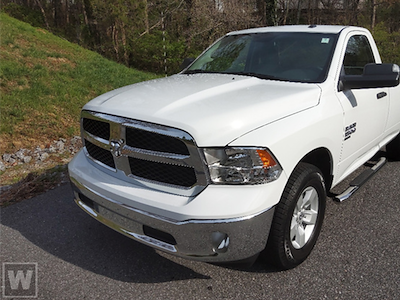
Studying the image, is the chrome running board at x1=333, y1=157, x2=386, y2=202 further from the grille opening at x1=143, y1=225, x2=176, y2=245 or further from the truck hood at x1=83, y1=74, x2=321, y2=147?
the grille opening at x1=143, y1=225, x2=176, y2=245

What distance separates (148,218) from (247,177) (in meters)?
0.68

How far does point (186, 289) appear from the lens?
258cm

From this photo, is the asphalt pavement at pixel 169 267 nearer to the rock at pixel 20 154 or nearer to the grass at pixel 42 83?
the rock at pixel 20 154

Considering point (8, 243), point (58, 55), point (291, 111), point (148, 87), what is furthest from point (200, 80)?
point (58, 55)

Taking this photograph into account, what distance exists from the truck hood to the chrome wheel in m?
0.66

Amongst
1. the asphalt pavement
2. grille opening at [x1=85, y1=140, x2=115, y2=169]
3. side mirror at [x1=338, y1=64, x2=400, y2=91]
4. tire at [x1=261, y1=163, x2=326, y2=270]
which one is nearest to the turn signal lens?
tire at [x1=261, y1=163, x2=326, y2=270]

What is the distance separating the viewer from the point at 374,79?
119 inches

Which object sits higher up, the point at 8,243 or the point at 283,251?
the point at 283,251

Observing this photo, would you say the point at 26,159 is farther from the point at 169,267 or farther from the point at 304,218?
the point at 304,218

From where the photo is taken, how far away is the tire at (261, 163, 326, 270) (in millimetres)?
2420

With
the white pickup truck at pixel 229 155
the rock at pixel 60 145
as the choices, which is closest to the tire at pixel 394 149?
the white pickup truck at pixel 229 155

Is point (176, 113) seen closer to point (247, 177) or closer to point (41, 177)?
point (247, 177)

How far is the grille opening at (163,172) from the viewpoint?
231 centimetres

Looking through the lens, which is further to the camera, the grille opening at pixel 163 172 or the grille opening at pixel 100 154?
the grille opening at pixel 100 154
